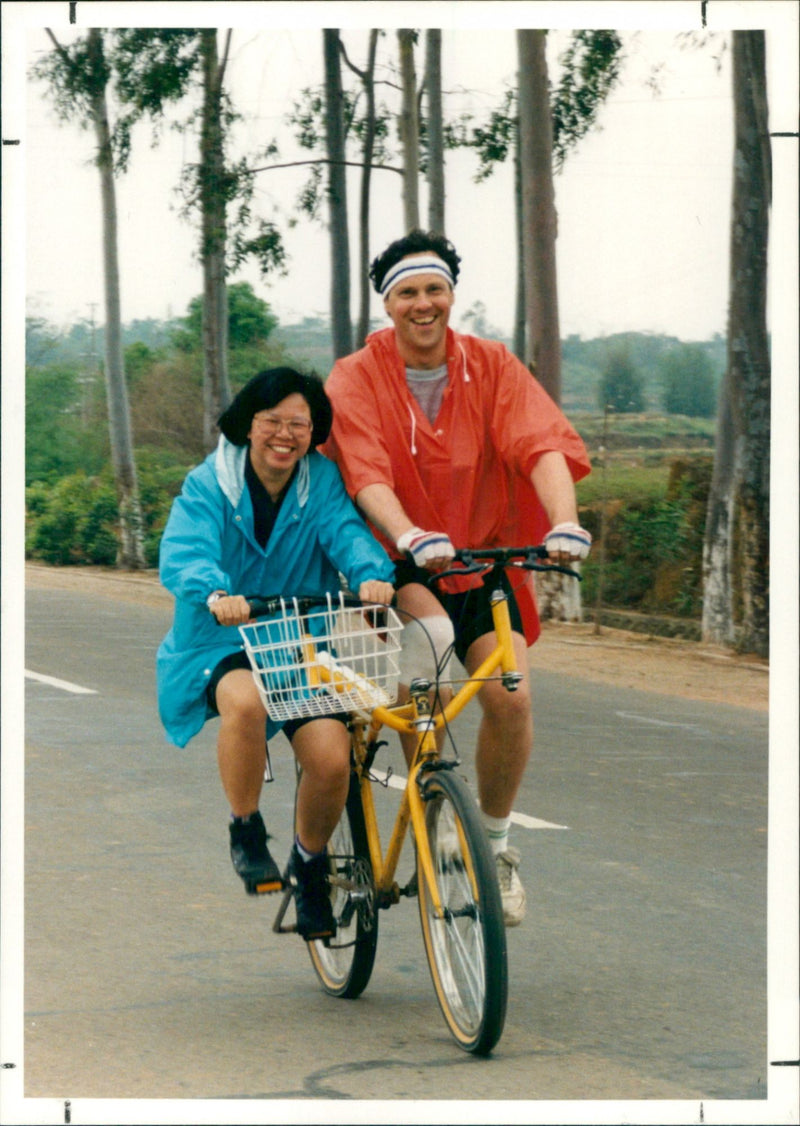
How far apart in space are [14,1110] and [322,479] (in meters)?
1.73

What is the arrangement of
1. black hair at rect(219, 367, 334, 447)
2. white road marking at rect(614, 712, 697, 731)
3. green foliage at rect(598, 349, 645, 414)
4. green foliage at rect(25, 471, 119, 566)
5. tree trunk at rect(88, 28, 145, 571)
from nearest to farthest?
black hair at rect(219, 367, 334, 447) → green foliage at rect(25, 471, 119, 566) → tree trunk at rect(88, 28, 145, 571) → white road marking at rect(614, 712, 697, 731) → green foliage at rect(598, 349, 645, 414)

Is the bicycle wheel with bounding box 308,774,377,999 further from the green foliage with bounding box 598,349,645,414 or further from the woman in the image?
the green foliage with bounding box 598,349,645,414

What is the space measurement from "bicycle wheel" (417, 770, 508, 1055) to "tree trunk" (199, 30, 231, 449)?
7.30 feet

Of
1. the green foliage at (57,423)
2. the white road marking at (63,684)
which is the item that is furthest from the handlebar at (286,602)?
the white road marking at (63,684)

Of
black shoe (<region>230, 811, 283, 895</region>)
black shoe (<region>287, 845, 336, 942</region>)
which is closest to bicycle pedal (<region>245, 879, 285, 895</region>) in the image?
black shoe (<region>230, 811, 283, 895</region>)

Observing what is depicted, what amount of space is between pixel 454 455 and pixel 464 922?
49.8 inches

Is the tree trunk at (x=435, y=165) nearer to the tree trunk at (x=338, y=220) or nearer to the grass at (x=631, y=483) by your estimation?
the tree trunk at (x=338, y=220)

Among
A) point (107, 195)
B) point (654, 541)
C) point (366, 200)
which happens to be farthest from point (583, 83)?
point (654, 541)

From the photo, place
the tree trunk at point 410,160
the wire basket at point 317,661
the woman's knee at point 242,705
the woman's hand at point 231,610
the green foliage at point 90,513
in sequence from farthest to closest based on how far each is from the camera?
the tree trunk at point 410,160 < the green foliage at point 90,513 < the woman's knee at point 242,705 < the wire basket at point 317,661 < the woman's hand at point 231,610

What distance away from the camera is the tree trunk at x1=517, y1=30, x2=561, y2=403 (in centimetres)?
1355

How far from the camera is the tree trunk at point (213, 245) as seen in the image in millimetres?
8070

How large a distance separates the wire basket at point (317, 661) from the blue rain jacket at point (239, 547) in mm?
98

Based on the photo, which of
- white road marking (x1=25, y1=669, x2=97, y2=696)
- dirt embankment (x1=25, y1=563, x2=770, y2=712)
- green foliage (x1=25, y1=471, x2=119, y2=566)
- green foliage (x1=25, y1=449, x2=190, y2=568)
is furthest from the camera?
dirt embankment (x1=25, y1=563, x2=770, y2=712)

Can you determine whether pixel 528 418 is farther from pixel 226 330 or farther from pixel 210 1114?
pixel 226 330
